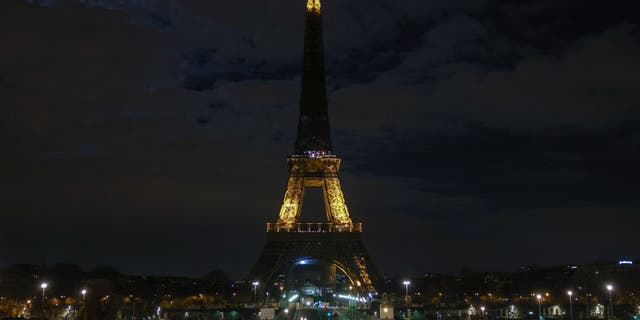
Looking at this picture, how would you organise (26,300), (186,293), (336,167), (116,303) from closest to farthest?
(116,303) < (26,300) < (336,167) < (186,293)

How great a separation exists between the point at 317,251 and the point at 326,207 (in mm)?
7203

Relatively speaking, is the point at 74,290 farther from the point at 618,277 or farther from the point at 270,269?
the point at 618,277

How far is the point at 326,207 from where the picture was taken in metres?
84.5

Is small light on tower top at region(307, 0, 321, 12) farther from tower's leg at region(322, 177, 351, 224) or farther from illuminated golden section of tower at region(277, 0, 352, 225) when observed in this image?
tower's leg at region(322, 177, 351, 224)

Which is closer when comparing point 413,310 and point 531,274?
point 413,310

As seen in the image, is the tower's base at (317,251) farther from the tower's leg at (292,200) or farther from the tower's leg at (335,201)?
the tower's leg at (292,200)

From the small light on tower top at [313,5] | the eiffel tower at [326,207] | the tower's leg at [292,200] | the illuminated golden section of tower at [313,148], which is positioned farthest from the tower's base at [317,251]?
the small light on tower top at [313,5]

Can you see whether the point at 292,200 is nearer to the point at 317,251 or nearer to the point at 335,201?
the point at 335,201

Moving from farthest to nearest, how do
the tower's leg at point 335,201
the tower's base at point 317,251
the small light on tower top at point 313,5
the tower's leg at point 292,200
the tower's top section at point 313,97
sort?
the small light on tower top at point 313,5, the tower's top section at point 313,97, the tower's leg at point 292,200, the tower's leg at point 335,201, the tower's base at point 317,251

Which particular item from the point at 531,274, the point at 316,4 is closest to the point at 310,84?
the point at 316,4

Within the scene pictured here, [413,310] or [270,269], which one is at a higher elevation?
[270,269]

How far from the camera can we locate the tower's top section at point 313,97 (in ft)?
273

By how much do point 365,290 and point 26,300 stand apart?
4200cm

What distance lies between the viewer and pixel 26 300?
72.5 m
